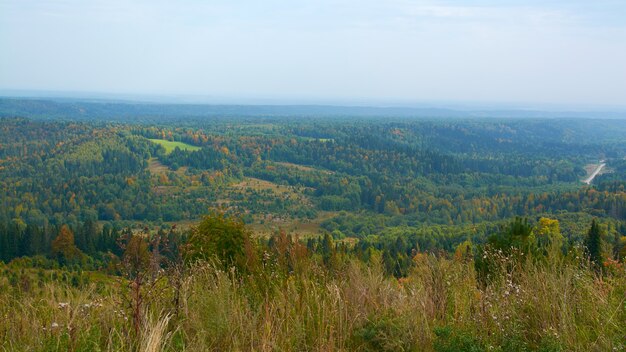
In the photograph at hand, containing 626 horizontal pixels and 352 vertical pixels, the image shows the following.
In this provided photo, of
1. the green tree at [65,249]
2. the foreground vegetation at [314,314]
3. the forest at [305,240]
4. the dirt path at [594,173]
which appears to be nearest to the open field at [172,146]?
the forest at [305,240]

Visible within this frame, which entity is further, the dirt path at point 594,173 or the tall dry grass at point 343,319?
the dirt path at point 594,173

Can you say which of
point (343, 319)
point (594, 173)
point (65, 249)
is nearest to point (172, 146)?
point (65, 249)

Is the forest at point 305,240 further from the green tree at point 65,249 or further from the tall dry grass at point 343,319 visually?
the green tree at point 65,249

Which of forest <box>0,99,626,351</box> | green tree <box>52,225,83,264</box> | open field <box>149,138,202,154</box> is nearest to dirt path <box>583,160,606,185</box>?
forest <box>0,99,626,351</box>

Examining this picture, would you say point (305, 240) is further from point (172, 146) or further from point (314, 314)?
point (172, 146)

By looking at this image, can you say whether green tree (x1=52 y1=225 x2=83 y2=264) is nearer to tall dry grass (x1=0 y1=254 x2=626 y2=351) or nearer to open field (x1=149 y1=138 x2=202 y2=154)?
tall dry grass (x1=0 y1=254 x2=626 y2=351)

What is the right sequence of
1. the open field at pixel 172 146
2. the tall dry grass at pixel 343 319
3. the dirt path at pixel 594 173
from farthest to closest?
the open field at pixel 172 146, the dirt path at pixel 594 173, the tall dry grass at pixel 343 319

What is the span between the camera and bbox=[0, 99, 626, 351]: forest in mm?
4309

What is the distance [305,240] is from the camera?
179 ft

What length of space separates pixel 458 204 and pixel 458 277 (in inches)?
3897

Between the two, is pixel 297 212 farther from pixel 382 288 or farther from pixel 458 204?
pixel 382 288

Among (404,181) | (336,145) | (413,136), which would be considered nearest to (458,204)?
(404,181)

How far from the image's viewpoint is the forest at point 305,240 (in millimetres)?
4309

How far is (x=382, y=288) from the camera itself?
5.39 meters
